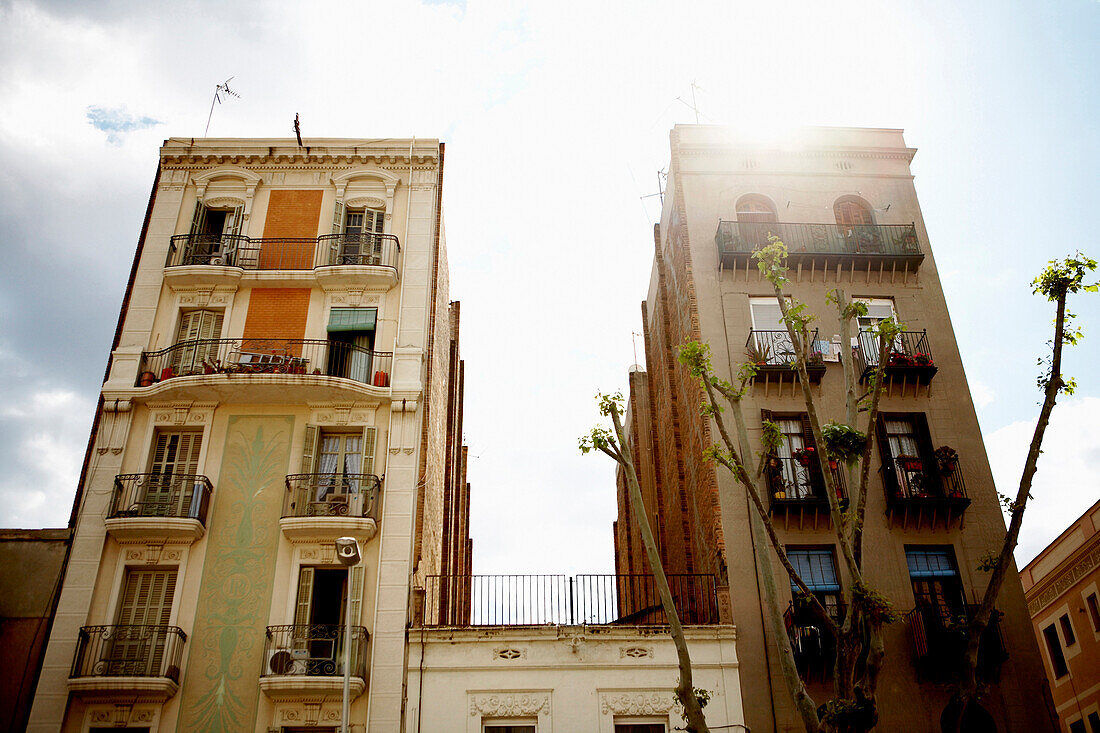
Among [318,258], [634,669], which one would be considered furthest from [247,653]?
[318,258]

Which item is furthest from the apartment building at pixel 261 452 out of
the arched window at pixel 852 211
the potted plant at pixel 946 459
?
the potted plant at pixel 946 459

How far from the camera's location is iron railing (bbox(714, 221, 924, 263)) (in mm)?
23984

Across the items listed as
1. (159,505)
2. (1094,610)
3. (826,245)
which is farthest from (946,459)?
(159,505)

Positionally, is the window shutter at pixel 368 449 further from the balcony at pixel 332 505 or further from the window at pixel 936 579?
the window at pixel 936 579

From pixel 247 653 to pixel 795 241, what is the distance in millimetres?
17591

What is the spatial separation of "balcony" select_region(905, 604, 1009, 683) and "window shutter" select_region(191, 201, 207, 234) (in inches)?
832

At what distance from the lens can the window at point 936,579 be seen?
19.8m

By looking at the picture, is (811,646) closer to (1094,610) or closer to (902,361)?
(902,361)

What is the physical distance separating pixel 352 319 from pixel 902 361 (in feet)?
47.7

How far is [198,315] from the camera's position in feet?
77.4

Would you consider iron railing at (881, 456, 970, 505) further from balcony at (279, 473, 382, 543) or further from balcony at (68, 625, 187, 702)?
balcony at (68, 625, 187, 702)

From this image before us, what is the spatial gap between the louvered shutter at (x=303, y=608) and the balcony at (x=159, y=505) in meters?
2.65

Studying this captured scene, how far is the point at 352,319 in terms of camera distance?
23.3 metres

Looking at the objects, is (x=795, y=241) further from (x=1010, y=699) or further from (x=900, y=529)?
(x=1010, y=699)
